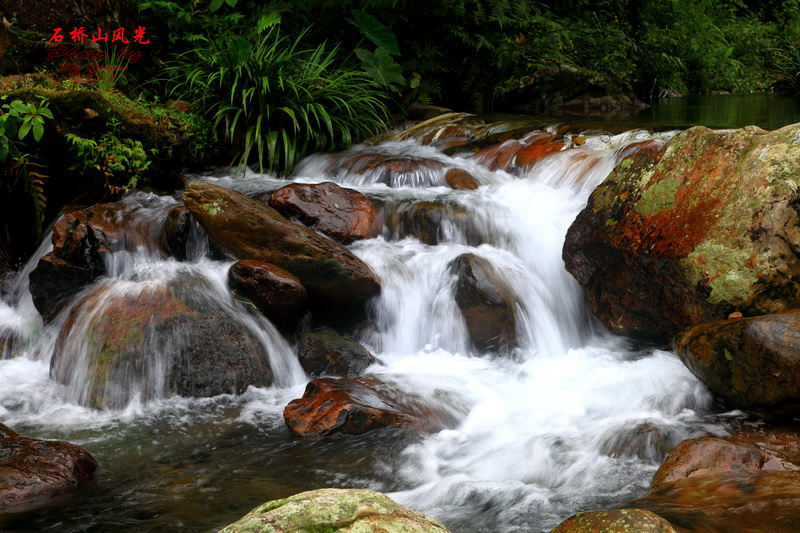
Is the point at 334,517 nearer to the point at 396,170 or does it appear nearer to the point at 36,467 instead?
the point at 36,467

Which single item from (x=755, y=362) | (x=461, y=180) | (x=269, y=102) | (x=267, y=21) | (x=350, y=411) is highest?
(x=267, y=21)

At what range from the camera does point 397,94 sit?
1005cm

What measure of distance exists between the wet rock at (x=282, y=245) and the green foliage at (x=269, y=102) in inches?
87.9

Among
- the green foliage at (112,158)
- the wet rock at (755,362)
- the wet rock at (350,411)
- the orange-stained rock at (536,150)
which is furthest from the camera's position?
the orange-stained rock at (536,150)

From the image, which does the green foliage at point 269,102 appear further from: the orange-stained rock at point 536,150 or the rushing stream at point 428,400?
the orange-stained rock at point 536,150

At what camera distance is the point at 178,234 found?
17.0 feet

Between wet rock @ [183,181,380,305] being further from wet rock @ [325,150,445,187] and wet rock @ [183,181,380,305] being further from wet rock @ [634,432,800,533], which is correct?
wet rock @ [634,432,800,533]

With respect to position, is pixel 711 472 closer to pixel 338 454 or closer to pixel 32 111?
pixel 338 454

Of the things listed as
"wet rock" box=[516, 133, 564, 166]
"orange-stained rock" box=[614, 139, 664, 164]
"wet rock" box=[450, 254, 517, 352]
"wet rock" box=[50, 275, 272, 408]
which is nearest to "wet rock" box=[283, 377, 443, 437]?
"wet rock" box=[50, 275, 272, 408]

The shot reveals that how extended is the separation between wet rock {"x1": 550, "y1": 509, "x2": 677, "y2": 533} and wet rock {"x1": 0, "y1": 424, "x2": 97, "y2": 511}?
2.27m

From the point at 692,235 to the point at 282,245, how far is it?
2.75 meters

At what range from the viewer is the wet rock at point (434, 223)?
5.57m

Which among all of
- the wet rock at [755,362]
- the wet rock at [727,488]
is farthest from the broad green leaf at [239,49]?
the wet rock at [727,488]

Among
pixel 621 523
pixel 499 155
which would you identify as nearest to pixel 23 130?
pixel 499 155
